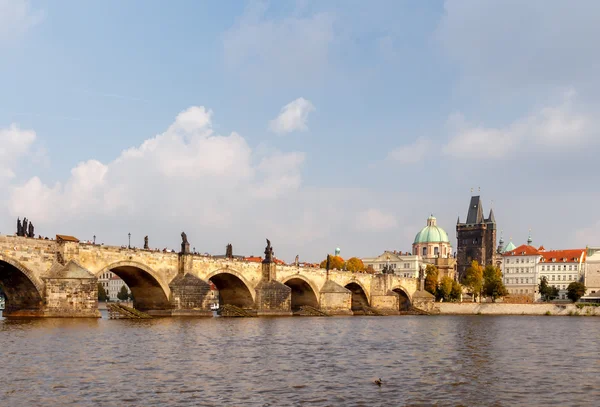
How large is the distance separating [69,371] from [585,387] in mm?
15402

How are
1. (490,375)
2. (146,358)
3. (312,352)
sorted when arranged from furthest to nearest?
1. (312,352)
2. (146,358)
3. (490,375)

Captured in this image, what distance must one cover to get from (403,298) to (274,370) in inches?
3597

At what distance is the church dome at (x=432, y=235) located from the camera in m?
181

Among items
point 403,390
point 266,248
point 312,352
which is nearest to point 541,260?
point 266,248

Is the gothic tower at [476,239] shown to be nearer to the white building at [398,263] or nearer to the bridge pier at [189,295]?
the white building at [398,263]

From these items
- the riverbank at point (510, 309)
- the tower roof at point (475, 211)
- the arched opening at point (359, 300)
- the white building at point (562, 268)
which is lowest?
the riverbank at point (510, 309)

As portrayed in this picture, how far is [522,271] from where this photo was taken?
501ft

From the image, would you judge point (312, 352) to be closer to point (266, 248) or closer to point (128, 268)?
point (128, 268)

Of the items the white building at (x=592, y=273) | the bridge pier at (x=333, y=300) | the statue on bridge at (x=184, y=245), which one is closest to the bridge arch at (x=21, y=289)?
the statue on bridge at (x=184, y=245)

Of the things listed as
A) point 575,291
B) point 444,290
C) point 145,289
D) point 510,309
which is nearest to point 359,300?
point 510,309

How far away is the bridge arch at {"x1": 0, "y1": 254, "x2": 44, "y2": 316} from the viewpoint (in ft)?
143

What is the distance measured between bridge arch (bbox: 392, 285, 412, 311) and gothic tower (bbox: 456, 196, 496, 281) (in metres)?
67.5

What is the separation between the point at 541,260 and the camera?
149375 mm

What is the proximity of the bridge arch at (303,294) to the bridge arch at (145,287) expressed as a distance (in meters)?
24.7
